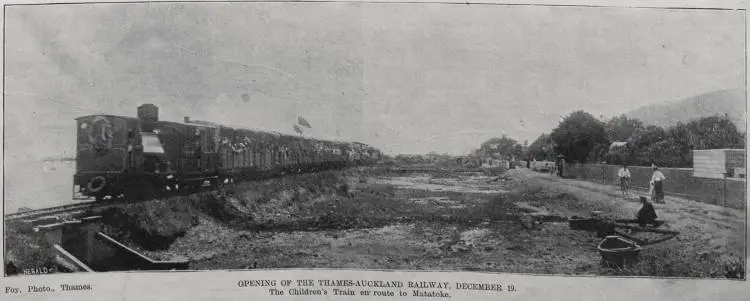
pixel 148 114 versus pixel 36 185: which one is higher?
pixel 148 114

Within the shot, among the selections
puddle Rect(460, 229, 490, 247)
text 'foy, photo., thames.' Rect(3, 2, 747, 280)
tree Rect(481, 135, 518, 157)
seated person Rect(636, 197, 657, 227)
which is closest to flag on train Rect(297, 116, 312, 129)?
text 'foy, photo., thames.' Rect(3, 2, 747, 280)

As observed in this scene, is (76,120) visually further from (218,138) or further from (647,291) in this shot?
(647,291)

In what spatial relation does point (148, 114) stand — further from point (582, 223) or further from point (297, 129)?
point (582, 223)

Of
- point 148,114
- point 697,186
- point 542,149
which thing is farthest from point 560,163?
point 148,114

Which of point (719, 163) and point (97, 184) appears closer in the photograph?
point (719, 163)

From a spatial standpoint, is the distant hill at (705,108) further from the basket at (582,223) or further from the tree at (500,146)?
the tree at (500,146)

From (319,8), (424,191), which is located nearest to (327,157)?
(424,191)

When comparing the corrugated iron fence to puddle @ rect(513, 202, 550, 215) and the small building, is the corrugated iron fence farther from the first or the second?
puddle @ rect(513, 202, 550, 215)
